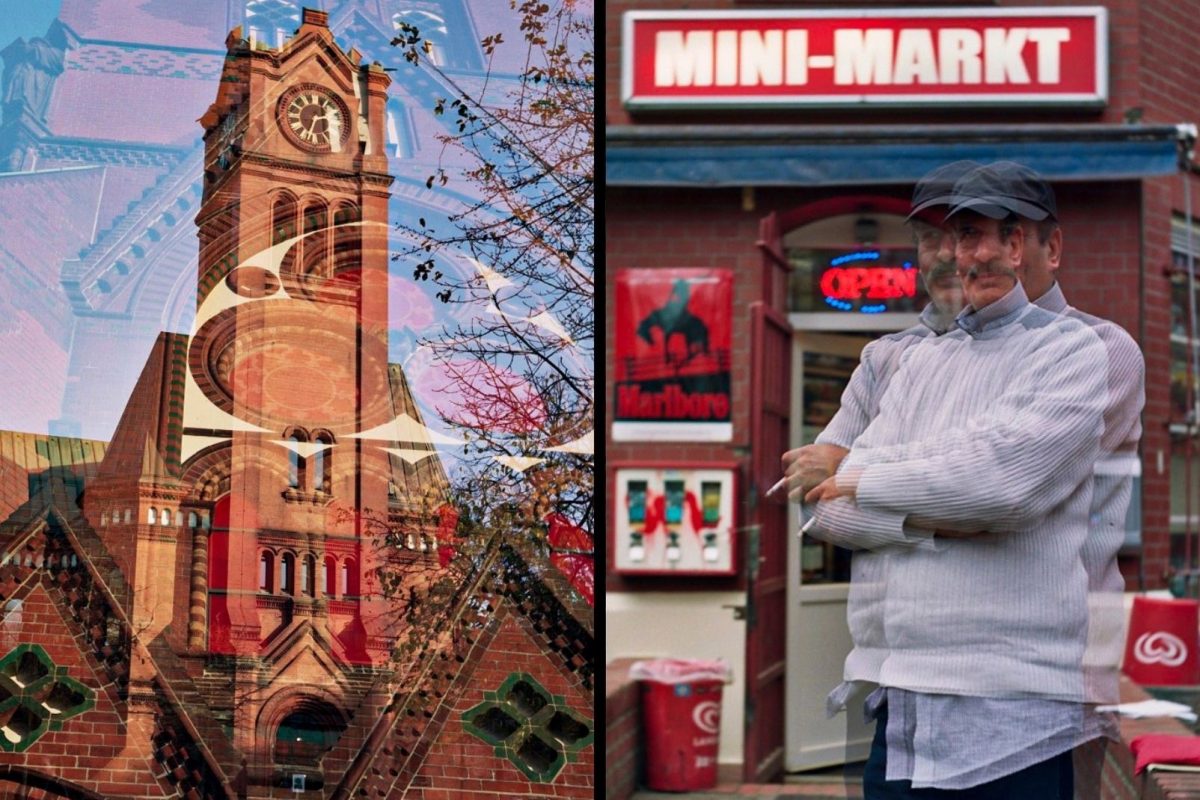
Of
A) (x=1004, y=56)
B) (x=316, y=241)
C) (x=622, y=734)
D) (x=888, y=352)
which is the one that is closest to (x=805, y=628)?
(x=622, y=734)

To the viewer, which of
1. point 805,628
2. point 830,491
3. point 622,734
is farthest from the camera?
point 805,628

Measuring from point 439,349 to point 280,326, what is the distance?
24 centimetres

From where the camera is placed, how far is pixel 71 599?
7.32 feet

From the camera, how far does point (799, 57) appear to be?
5.30 meters

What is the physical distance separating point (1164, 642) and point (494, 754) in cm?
332

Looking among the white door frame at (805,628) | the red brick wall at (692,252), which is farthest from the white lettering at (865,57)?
the white door frame at (805,628)

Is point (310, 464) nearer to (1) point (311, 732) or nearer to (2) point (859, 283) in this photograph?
(1) point (311, 732)

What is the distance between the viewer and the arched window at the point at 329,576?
2.18 m

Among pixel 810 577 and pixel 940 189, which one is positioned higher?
pixel 940 189

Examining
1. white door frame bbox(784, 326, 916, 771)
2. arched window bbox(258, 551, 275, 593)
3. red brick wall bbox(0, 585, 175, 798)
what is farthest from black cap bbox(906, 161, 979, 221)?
white door frame bbox(784, 326, 916, 771)

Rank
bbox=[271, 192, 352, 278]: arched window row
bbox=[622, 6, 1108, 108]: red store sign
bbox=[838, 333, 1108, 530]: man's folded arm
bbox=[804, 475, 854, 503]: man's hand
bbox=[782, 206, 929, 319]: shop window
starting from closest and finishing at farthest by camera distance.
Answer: bbox=[838, 333, 1108, 530]: man's folded arm, bbox=[804, 475, 854, 503]: man's hand, bbox=[271, 192, 352, 278]: arched window row, bbox=[782, 206, 929, 319]: shop window, bbox=[622, 6, 1108, 108]: red store sign

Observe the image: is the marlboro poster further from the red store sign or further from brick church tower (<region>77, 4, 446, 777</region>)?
brick church tower (<region>77, 4, 446, 777</region>)

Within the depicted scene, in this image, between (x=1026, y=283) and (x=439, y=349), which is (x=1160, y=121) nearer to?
(x=1026, y=283)

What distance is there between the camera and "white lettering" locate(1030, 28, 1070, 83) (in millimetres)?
5207
